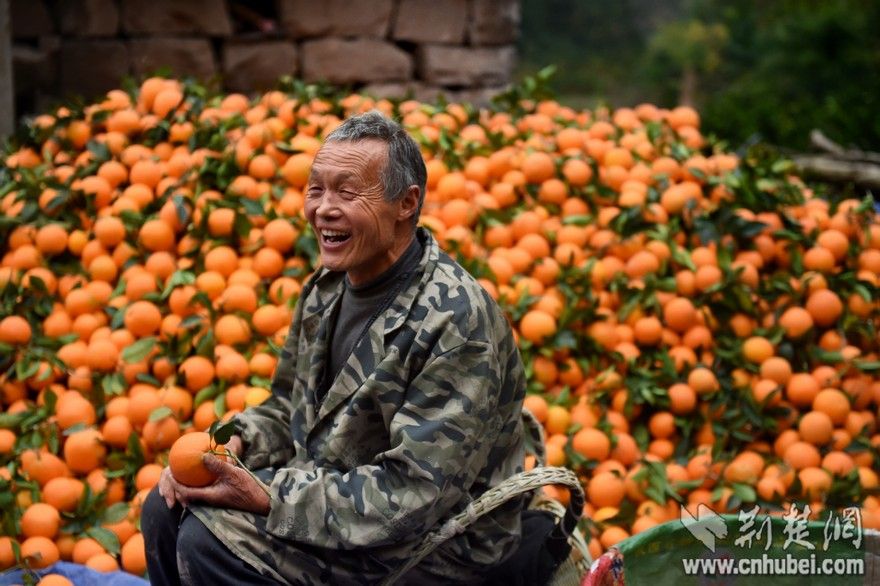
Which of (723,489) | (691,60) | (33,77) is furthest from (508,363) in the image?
(691,60)

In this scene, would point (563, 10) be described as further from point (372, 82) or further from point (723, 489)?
point (723, 489)

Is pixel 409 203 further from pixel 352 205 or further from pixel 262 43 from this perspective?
pixel 262 43

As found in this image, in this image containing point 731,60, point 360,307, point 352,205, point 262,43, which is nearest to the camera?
point 352,205

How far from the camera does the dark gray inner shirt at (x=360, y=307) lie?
198 centimetres

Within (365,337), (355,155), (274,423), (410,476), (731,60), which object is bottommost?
(731,60)

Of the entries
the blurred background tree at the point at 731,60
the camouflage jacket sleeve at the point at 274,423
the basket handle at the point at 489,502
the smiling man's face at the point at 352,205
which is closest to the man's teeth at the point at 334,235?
the smiling man's face at the point at 352,205

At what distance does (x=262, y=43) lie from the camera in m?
5.75

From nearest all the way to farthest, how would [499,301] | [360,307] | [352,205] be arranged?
1. [352,205]
2. [360,307]
3. [499,301]

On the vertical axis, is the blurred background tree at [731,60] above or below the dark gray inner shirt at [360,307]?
below

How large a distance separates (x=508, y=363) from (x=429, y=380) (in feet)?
0.87

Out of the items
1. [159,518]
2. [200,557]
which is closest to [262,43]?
[159,518]

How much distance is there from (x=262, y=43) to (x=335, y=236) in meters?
4.13
